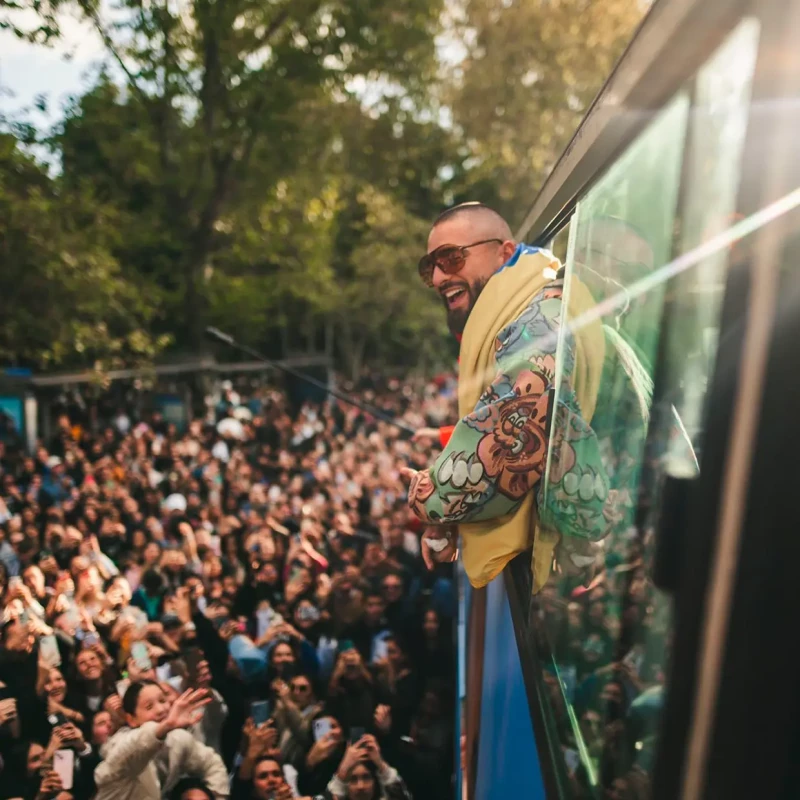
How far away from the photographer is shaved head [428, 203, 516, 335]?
2203mm

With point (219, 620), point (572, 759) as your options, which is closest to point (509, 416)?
point (572, 759)

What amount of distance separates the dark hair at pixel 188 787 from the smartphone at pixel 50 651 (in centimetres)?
163

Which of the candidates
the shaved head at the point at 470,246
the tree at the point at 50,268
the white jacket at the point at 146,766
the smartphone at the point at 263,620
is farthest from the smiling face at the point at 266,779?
the tree at the point at 50,268

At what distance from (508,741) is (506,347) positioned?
3.53 feet

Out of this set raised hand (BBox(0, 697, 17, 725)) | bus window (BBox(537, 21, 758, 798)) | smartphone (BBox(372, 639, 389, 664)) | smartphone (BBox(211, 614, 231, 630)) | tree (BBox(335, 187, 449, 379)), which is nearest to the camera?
bus window (BBox(537, 21, 758, 798))

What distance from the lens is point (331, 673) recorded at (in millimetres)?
5219

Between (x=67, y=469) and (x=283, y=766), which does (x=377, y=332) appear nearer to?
(x=67, y=469)

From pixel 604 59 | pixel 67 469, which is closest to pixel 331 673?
pixel 67 469

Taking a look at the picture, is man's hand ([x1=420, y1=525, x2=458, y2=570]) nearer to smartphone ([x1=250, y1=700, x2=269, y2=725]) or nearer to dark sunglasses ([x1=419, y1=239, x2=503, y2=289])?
dark sunglasses ([x1=419, y1=239, x2=503, y2=289])

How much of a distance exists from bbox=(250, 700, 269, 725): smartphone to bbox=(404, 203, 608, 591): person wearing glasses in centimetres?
285

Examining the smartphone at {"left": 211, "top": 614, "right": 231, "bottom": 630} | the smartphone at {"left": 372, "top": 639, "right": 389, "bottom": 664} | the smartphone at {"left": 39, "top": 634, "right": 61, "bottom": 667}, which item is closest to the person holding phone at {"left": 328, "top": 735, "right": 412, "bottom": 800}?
the smartphone at {"left": 372, "top": 639, "right": 389, "bottom": 664}

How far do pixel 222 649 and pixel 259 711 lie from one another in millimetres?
943

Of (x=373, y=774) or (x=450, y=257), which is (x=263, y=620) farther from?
(x=450, y=257)

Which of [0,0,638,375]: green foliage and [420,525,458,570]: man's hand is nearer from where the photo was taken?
[420,525,458,570]: man's hand
